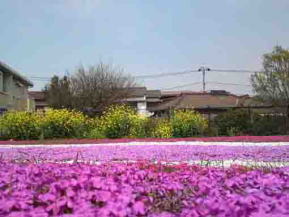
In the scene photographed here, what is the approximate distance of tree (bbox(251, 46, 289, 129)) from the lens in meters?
44.8

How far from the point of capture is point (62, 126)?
30.5 metres

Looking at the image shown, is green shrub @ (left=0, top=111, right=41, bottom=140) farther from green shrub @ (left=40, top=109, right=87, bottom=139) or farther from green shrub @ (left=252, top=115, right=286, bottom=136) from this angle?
green shrub @ (left=252, top=115, right=286, bottom=136)

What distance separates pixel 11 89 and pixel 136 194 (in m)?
46.0

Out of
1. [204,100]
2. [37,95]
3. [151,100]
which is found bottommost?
[204,100]

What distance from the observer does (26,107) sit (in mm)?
58156

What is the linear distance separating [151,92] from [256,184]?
251 ft

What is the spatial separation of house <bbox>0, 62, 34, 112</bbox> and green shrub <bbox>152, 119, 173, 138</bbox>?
684 inches

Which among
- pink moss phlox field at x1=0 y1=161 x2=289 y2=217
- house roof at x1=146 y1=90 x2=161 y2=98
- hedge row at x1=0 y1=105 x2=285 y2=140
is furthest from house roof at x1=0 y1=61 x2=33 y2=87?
pink moss phlox field at x1=0 y1=161 x2=289 y2=217

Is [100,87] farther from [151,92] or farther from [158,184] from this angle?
[158,184]

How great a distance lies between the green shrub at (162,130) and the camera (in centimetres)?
2939

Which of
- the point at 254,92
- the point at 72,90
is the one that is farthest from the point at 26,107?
the point at 254,92

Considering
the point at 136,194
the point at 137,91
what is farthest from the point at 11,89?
the point at 136,194

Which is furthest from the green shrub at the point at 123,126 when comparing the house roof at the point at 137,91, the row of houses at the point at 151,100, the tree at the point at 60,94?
the house roof at the point at 137,91

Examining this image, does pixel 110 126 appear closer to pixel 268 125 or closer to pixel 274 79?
pixel 268 125
